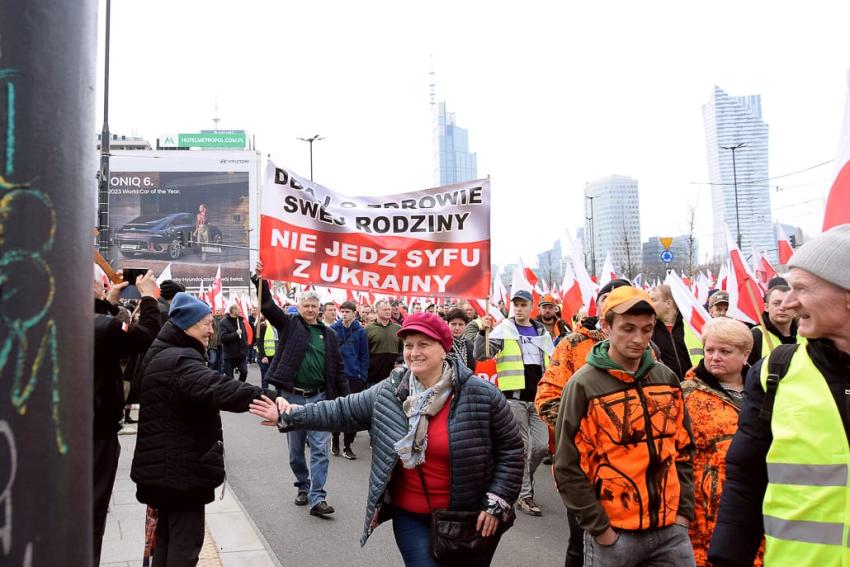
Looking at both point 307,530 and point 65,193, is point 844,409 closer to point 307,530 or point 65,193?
point 65,193

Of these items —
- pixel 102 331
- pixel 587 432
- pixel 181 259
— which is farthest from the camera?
pixel 181 259

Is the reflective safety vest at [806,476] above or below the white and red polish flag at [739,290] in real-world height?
below

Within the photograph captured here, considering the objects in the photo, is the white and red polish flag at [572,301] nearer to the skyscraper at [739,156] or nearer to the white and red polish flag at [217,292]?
the white and red polish flag at [217,292]

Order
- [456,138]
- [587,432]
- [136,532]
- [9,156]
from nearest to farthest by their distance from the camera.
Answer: [9,156] → [587,432] → [136,532] → [456,138]

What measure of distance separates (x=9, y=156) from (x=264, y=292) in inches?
209

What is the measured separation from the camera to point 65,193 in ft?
4.58

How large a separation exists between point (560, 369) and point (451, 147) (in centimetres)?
13485

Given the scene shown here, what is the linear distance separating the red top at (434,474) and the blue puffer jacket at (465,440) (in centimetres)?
3

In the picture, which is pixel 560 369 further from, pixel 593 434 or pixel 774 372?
pixel 774 372

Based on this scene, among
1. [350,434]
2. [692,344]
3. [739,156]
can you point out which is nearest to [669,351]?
[692,344]

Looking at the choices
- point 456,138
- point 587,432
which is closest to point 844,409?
point 587,432

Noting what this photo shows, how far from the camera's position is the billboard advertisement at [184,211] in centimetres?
7950

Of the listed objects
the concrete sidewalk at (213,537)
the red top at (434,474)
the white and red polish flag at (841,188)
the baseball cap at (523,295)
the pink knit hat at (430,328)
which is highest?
the white and red polish flag at (841,188)

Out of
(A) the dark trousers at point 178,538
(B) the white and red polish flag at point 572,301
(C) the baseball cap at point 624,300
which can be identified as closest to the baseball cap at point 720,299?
(B) the white and red polish flag at point 572,301
